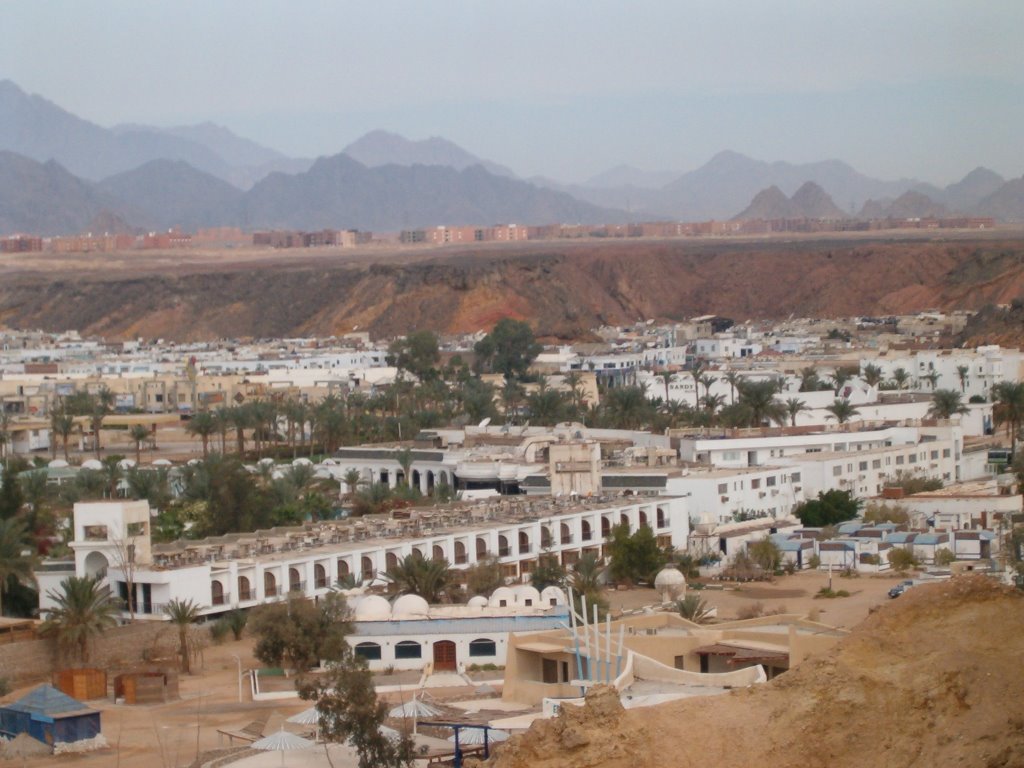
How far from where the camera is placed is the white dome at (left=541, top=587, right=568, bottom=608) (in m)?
34.6

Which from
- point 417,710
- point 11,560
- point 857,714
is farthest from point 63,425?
point 857,714

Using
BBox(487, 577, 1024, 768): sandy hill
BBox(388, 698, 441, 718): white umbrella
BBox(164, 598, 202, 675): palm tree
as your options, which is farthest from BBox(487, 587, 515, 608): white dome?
BBox(487, 577, 1024, 768): sandy hill

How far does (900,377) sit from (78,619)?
1870 inches

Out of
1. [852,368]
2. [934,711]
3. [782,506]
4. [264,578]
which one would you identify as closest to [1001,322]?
[852,368]

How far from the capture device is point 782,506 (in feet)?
169

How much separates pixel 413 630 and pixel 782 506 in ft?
66.8

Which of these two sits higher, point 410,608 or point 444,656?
point 410,608

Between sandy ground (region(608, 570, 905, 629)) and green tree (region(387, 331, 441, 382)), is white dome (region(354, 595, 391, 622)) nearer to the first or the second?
sandy ground (region(608, 570, 905, 629))

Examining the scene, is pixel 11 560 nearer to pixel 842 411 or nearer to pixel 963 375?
pixel 842 411

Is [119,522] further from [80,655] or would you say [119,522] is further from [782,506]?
[782,506]

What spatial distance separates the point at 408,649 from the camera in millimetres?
33062

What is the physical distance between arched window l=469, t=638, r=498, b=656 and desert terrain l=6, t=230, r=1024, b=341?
89811 mm

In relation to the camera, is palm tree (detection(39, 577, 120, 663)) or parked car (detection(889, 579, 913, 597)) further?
parked car (detection(889, 579, 913, 597))

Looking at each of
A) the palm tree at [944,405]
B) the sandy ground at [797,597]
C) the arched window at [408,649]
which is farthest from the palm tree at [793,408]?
the arched window at [408,649]
